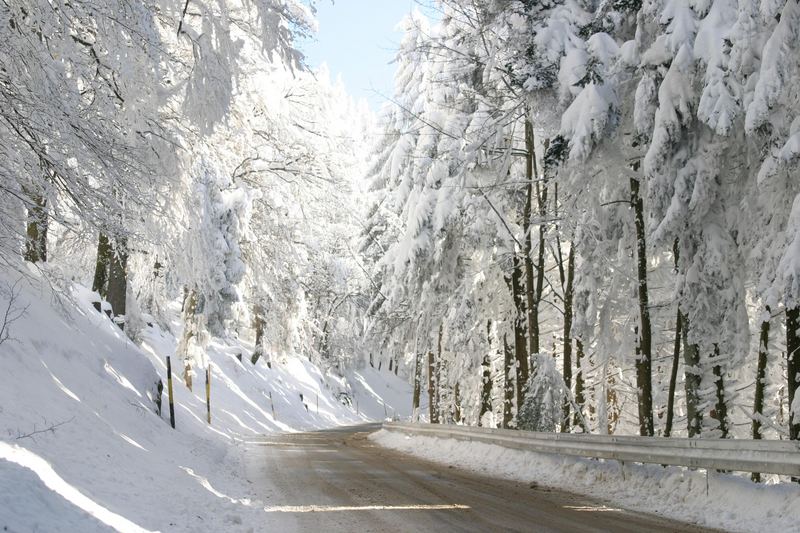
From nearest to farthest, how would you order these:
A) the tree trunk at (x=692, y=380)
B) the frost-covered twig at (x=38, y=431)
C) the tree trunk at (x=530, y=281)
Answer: the frost-covered twig at (x=38, y=431)
the tree trunk at (x=692, y=380)
the tree trunk at (x=530, y=281)

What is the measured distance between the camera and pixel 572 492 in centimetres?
1060

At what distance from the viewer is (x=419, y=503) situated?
9102 millimetres

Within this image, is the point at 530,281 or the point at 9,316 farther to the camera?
the point at 530,281

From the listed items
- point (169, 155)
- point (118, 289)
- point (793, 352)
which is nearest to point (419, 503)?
point (793, 352)

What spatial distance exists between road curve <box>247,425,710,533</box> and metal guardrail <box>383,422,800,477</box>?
982 mm

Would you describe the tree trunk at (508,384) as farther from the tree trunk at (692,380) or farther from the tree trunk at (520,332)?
the tree trunk at (692,380)

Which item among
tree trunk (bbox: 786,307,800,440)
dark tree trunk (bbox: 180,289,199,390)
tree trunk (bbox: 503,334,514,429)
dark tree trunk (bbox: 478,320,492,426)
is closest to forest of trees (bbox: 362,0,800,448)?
tree trunk (bbox: 786,307,800,440)

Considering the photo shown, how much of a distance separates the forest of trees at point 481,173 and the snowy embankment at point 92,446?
1.22 meters

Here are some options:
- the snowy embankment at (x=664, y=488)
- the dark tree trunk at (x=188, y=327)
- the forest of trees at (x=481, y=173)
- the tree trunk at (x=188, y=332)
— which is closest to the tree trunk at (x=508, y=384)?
the forest of trees at (x=481, y=173)

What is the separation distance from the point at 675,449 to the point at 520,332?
30.5 ft

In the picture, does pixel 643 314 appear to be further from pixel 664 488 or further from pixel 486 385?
pixel 486 385

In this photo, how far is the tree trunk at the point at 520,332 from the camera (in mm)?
17828

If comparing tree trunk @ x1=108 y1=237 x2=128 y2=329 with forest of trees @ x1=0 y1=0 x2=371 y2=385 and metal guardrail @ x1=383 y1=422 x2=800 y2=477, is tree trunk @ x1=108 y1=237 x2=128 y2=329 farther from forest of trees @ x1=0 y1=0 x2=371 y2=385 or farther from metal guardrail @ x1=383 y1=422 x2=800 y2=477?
metal guardrail @ x1=383 y1=422 x2=800 y2=477

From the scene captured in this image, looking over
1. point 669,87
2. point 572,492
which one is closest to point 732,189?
point 669,87
